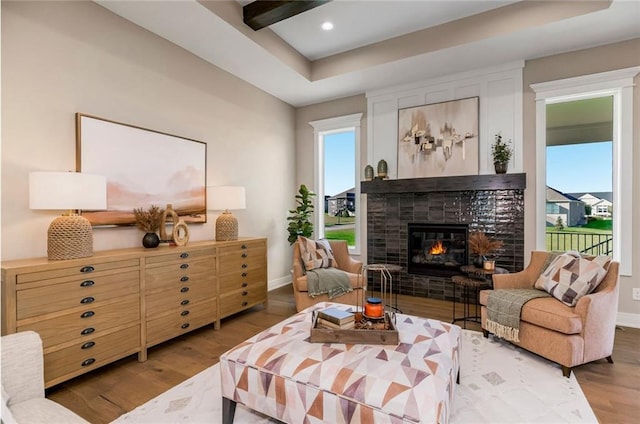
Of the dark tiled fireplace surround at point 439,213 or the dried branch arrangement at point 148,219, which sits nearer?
the dried branch arrangement at point 148,219

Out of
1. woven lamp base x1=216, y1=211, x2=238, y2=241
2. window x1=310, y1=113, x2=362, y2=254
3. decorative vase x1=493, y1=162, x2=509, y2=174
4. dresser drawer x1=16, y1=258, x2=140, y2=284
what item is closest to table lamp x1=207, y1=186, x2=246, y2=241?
woven lamp base x1=216, y1=211, x2=238, y2=241

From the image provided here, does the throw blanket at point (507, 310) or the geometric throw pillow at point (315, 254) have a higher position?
the geometric throw pillow at point (315, 254)

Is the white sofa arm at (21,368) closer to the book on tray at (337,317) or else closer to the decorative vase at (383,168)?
the book on tray at (337,317)

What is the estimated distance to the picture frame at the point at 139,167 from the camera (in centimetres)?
270

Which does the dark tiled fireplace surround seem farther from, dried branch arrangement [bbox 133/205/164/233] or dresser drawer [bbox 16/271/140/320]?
dresser drawer [bbox 16/271/140/320]

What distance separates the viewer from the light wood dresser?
1972 millimetres

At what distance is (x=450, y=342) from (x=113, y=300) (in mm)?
2428

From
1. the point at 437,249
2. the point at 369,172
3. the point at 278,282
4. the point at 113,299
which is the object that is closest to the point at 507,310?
the point at 437,249

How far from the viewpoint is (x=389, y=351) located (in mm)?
1715

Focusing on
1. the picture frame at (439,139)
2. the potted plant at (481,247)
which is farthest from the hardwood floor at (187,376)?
the picture frame at (439,139)

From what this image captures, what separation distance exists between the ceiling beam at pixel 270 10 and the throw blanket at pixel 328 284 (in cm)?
271

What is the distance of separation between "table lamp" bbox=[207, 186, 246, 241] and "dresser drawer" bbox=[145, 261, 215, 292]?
500 mm

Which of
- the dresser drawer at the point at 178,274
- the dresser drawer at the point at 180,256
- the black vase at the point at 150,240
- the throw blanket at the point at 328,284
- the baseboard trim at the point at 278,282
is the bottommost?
the baseboard trim at the point at 278,282

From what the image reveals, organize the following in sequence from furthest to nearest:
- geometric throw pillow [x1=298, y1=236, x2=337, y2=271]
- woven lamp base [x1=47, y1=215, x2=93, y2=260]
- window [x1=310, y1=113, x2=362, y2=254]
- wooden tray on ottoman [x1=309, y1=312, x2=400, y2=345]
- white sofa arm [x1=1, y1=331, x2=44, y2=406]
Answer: window [x1=310, y1=113, x2=362, y2=254] < geometric throw pillow [x1=298, y1=236, x2=337, y2=271] < woven lamp base [x1=47, y1=215, x2=93, y2=260] < wooden tray on ottoman [x1=309, y1=312, x2=400, y2=345] < white sofa arm [x1=1, y1=331, x2=44, y2=406]
